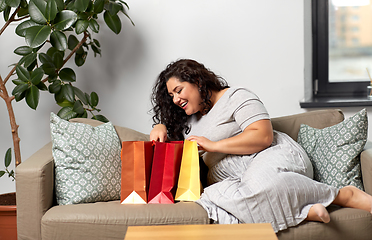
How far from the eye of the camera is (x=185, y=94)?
72.0 inches

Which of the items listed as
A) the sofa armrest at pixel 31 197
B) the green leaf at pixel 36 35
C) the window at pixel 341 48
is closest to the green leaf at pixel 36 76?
the green leaf at pixel 36 35

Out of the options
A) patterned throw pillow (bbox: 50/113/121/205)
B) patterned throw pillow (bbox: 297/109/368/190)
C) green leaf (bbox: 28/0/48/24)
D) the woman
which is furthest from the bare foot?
green leaf (bbox: 28/0/48/24)

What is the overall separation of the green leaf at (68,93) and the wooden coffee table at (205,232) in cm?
116

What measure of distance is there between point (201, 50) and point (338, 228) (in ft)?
4.78

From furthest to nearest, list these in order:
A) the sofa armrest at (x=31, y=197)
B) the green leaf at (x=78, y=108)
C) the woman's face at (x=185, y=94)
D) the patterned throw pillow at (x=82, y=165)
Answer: the green leaf at (x=78, y=108) → the woman's face at (x=185, y=94) → the patterned throw pillow at (x=82, y=165) → the sofa armrest at (x=31, y=197)

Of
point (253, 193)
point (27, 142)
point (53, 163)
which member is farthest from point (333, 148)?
point (27, 142)

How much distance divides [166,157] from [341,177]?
830 mm

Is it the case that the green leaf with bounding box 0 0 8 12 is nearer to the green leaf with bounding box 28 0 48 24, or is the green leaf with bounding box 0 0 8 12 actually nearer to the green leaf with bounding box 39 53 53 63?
the green leaf with bounding box 28 0 48 24

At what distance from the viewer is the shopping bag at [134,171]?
1.67 m

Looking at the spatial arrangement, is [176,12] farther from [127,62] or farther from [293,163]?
[293,163]

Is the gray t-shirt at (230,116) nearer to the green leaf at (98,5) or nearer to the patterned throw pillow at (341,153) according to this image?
the patterned throw pillow at (341,153)

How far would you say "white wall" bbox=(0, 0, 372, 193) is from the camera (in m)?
2.47

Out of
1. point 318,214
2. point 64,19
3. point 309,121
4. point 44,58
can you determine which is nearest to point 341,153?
point 309,121

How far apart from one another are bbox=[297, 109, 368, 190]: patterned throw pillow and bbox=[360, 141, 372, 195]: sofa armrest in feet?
0.09
